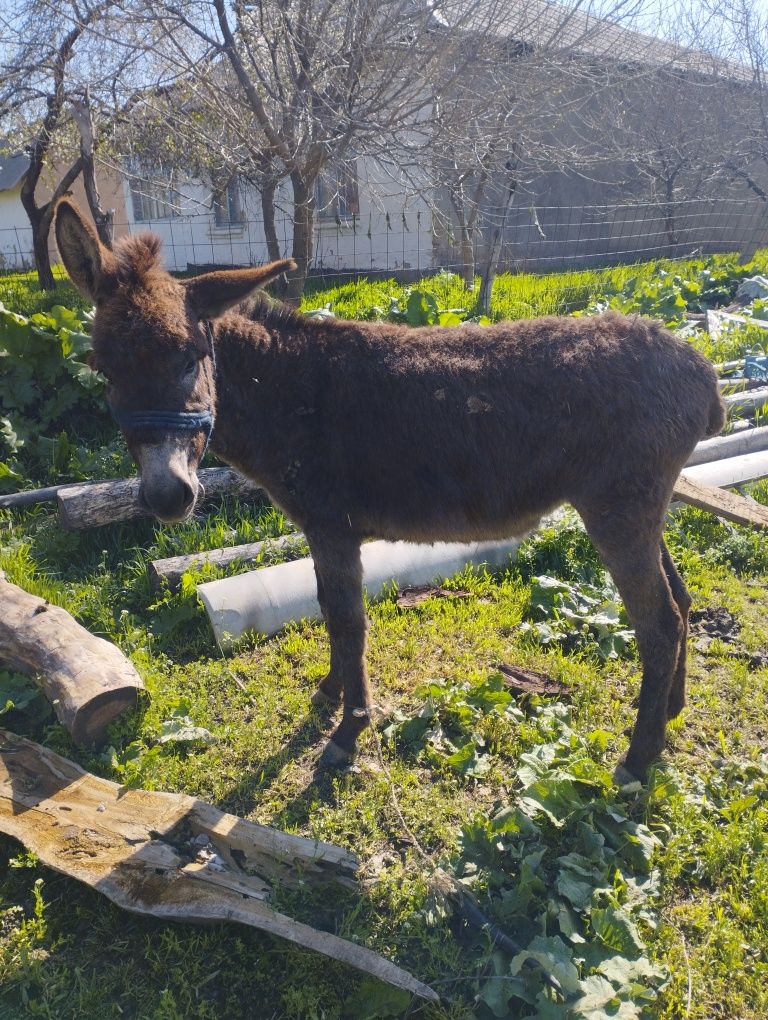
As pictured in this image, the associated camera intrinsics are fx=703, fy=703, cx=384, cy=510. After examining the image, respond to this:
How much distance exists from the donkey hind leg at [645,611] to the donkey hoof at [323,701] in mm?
1405

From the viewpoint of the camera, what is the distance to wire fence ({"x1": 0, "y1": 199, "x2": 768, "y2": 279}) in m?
12.7

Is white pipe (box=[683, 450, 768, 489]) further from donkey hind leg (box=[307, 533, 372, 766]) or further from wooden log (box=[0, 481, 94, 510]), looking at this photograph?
wooden log (box=[0, 481, 94, 510])

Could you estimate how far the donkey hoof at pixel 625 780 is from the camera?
117 inches

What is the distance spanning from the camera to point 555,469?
3.00m

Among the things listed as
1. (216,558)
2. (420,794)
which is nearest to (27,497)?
(216,558)

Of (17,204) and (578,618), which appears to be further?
(17,204)

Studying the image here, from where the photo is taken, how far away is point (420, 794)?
10.2 ft

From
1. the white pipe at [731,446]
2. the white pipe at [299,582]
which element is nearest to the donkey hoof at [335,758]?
the white pipe at [299,582]

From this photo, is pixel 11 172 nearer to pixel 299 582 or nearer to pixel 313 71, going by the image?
pixel 313 71

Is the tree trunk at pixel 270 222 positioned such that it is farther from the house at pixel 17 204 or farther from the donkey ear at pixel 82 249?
the house at pixel 17 204

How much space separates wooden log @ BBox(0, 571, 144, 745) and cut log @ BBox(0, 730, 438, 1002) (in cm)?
33

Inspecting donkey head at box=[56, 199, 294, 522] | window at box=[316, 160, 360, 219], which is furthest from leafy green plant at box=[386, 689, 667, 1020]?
window at box=[316, 160, 360, 219]

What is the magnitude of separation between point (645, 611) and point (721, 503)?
2.56 meters

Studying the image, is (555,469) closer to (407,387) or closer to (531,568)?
(407,387)
